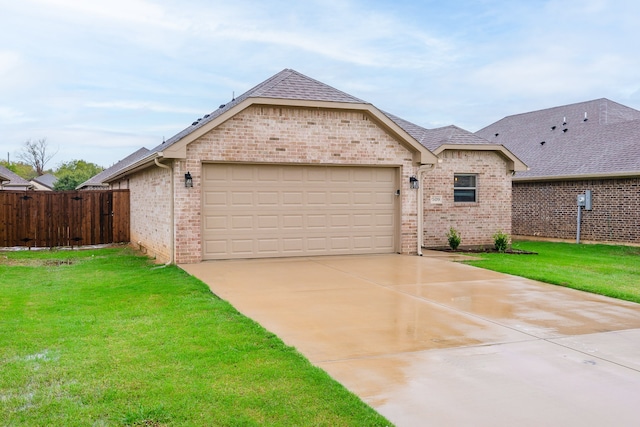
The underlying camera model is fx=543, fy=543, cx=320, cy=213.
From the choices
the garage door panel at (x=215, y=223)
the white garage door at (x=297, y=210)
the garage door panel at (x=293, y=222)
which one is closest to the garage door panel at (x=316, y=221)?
the white garage door at (x=297, y=210)

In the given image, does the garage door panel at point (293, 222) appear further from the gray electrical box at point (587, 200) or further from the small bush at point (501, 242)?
the gray electrical box at point (587, 200)

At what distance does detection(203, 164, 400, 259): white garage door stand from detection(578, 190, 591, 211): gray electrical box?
9313 millimetres

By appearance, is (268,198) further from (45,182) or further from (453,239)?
(45,182)

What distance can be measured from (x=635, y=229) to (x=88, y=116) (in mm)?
42751

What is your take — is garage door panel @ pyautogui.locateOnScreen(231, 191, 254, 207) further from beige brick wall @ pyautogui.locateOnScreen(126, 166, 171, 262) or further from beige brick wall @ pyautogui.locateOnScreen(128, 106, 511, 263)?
beige brick wall @ pyautogui.locateOnScreen(126, 166, 171, 262)

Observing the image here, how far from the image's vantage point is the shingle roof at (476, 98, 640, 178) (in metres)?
19.9

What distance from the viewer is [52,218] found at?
18.2 meters

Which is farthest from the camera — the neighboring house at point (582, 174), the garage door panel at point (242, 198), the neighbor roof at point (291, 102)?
the neighboring house at point (582, 174)

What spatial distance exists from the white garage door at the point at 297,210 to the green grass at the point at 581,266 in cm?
288

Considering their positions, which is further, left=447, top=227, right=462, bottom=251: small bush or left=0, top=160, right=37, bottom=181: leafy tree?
left=0, top=160, right=37, bottom=181: leafy tree

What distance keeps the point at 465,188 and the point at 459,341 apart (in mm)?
12198

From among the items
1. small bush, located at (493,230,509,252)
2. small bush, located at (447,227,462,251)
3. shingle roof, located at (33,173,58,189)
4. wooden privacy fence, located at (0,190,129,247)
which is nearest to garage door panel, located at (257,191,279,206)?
small bush, located at (447,227,462,251)

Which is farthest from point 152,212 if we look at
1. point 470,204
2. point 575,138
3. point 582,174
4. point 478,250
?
point 575,138

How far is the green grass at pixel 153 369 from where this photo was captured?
4.00 meters
